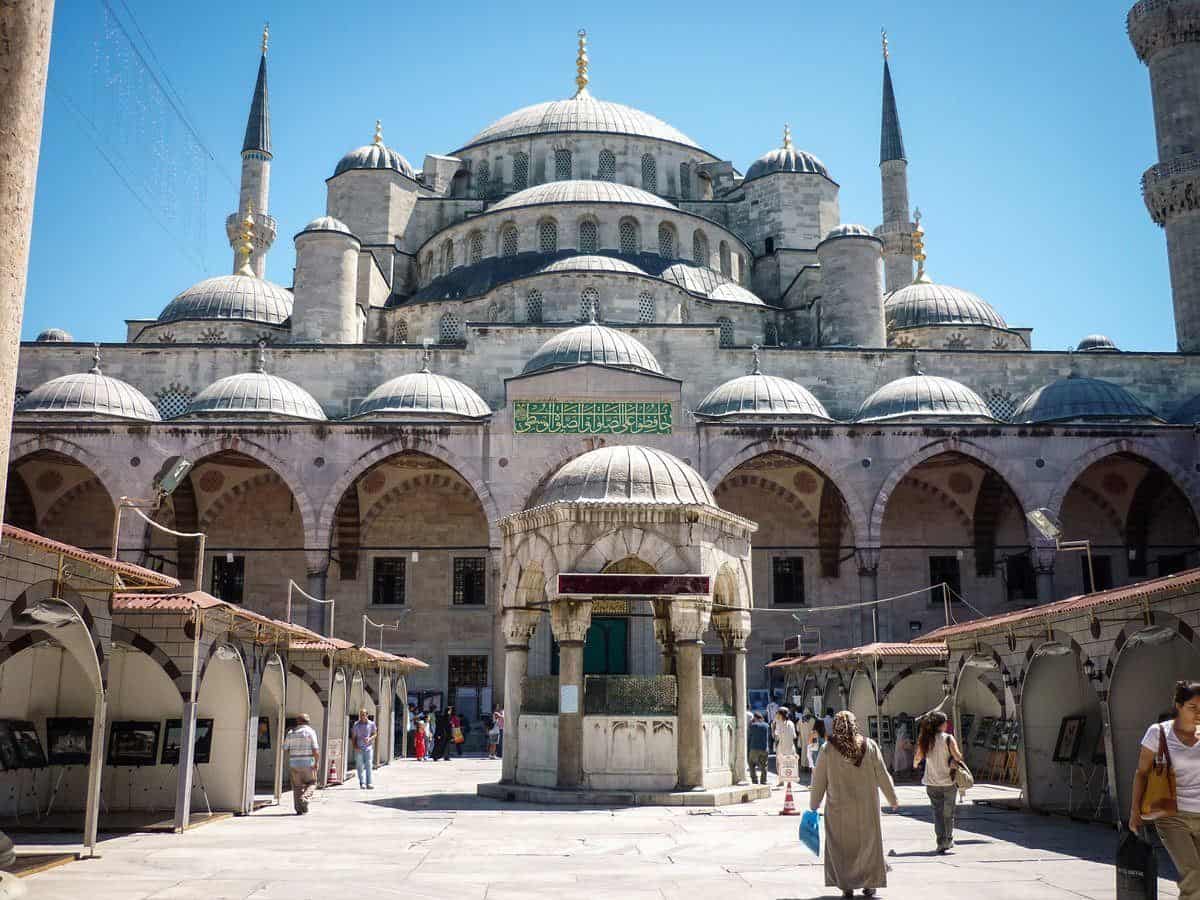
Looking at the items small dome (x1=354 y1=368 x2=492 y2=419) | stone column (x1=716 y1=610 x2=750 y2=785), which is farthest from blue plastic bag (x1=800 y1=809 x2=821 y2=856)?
small dome (x1=354 y1=368 x2=492 y2=419)

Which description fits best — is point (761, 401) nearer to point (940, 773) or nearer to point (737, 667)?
point (737, 667)

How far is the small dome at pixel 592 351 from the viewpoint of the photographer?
21.6m

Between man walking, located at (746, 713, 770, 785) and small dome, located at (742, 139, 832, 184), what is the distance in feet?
70.3

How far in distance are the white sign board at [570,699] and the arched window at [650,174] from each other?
23.7 metres

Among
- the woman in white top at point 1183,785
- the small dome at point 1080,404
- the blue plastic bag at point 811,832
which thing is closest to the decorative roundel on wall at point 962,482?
the small dome at point 1080,404

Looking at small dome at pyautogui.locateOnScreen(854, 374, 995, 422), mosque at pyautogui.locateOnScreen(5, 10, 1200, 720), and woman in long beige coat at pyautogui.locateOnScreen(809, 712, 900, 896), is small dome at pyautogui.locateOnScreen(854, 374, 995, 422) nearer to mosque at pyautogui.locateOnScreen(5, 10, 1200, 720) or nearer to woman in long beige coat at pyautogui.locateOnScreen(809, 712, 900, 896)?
mosque at pyautogui.locateOnScreen(5, 10, 1200, 720)

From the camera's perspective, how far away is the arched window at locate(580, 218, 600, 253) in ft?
90.9

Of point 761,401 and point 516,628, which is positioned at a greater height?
point 761,401

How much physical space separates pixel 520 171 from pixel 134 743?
2487 cm

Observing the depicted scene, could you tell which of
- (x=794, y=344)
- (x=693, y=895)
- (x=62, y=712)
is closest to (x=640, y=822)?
(x=693, y=895)

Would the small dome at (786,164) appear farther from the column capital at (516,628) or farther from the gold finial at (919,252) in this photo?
the column capital at (516,628)

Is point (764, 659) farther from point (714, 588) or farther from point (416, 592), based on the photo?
point (714, 588)

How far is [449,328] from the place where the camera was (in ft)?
87.7

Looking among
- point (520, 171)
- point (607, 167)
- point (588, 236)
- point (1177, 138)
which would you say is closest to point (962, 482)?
point (1177, 138)
